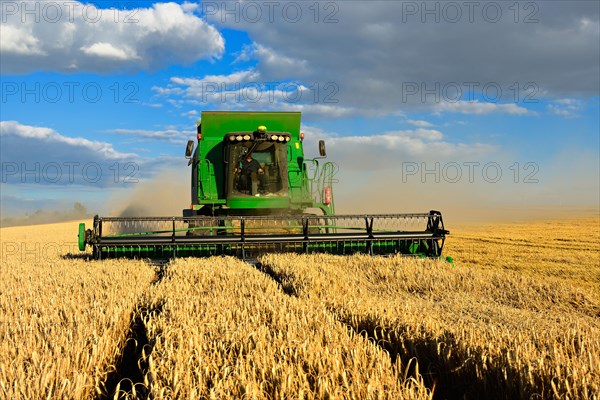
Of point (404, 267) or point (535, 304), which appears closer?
point (535, 304)

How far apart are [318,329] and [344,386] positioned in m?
0.99

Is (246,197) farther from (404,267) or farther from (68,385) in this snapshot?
(68,385)

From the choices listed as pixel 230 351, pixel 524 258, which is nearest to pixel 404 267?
pixel 230 351

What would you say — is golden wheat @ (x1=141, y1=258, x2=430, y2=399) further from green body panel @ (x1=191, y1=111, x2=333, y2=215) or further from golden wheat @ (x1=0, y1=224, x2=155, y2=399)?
green body panel @ (x1=191, y1=111, x2=333, y2=215)

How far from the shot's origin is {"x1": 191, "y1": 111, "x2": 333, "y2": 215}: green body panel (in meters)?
10.5

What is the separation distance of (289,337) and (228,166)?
750 centimetres

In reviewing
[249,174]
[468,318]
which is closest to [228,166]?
[249,174]

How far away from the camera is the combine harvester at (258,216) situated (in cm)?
885

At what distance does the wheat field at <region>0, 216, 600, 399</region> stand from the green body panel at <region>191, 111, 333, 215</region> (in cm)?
376

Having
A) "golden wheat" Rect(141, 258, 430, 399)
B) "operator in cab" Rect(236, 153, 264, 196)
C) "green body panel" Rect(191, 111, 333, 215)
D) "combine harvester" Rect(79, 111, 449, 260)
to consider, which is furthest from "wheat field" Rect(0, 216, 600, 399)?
"operator in cab" Rect(236, 153, 264, 196)

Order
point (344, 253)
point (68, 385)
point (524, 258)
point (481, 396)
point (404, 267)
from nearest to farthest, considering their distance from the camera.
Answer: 1. point (68, 385)
2. point (481, 396)
3. point (404, 267)
4. point (344, 253)
5. point (524, 258)

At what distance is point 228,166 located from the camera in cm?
1047

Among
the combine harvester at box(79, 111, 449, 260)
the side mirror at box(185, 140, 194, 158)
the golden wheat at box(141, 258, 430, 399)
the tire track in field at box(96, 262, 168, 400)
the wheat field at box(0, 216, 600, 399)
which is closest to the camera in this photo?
the golden wheat at box(141, 258, 430, 399)

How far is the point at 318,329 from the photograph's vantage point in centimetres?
353
